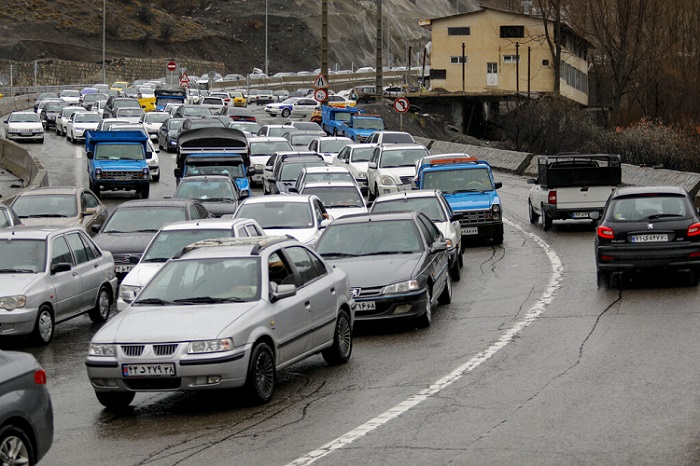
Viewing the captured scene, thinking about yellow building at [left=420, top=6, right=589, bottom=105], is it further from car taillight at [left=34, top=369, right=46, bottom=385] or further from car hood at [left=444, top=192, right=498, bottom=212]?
car taillight at [left=34, top=369, right=46, bottom=385]

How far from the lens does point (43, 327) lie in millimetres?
15992

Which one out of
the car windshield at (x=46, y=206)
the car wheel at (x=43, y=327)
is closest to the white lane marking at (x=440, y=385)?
the car wheel at (x=43, y=327)

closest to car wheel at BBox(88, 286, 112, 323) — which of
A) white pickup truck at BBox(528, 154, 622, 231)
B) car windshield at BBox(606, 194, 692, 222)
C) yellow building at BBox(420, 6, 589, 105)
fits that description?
car windshield at BBox(606, 194, 692, 222)

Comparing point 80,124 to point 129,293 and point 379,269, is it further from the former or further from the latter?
point 379,269

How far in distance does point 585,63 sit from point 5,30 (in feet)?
229

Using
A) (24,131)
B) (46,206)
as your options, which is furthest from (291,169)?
(24,131)

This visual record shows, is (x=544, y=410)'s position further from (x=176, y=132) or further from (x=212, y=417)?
(x=176, y=132)

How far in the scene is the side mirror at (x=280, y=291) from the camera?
38.1 feet

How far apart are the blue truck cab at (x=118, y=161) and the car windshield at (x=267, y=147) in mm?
5241

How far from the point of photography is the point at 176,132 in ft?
170

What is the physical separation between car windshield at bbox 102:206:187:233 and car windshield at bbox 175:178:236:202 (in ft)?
15.6

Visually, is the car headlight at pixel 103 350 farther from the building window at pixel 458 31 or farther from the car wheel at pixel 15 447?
the building window at pixel 458 31

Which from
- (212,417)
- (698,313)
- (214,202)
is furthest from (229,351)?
(214,202)

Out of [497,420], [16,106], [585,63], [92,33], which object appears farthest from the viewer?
[92,33]
